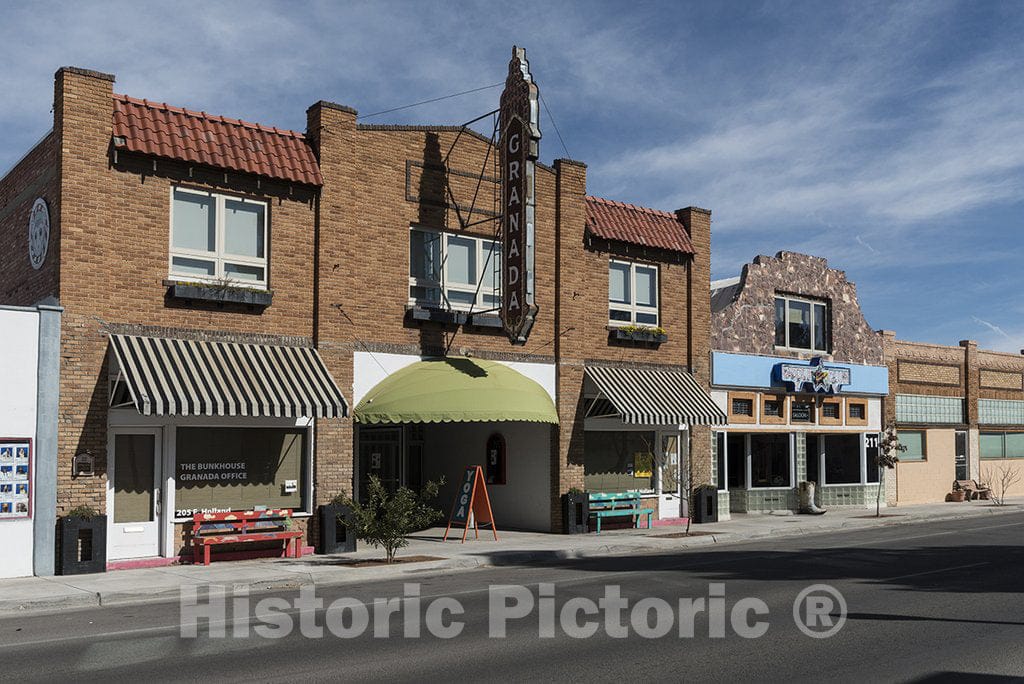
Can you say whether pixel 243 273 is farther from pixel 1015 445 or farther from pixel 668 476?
pixel 1015 445

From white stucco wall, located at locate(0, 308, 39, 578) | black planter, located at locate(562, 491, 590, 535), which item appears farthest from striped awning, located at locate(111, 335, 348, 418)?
black planter, located at locate(562, 491, 590, 535)

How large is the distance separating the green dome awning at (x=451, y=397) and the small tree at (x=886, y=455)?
13.0m

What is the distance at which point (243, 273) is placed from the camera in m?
19.3

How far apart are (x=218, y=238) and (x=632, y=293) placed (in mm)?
10404

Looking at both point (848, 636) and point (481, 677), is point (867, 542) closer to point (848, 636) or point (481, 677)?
point (848, 636)

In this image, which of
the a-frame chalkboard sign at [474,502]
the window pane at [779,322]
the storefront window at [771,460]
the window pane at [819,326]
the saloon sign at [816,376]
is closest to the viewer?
the a-frame chalkboard sign at [474,502]

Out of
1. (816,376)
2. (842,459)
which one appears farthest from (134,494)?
(842,459)

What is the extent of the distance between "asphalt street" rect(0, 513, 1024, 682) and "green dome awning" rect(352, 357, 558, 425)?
3.65 metres

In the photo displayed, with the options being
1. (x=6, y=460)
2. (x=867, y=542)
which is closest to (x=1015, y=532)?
(x=867, y=542)

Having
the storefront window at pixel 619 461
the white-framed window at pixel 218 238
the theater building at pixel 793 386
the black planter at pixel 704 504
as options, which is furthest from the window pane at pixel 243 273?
the theater building at pixel 793 386

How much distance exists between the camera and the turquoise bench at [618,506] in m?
23.9

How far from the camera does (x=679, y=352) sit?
26219 millimetres

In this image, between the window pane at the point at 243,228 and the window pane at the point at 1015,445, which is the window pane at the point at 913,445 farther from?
the window pane at the point at 243,228

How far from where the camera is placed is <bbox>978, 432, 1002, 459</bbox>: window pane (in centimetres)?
3703
